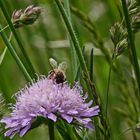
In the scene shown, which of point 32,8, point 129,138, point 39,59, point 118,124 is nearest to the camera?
point 32,8

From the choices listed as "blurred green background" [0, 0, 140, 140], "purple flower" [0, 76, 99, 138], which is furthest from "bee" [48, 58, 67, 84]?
"blurred green background" [0, 0, 140, 140]

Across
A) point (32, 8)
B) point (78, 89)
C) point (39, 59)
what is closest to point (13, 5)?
point (39, 59)

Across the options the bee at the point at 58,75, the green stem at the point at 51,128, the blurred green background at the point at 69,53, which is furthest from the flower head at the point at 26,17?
the blurred green background at the point at 69,53

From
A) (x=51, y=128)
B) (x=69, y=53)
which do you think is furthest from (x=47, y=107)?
(x=69, y=53)

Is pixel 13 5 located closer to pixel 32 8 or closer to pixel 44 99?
pixel 32 8

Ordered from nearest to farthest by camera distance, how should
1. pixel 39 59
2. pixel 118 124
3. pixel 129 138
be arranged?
pixel 118 124
pixel 129 138
pixel 39 59

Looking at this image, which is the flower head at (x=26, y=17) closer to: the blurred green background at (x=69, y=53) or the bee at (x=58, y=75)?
the bee at (x=58, y=75)

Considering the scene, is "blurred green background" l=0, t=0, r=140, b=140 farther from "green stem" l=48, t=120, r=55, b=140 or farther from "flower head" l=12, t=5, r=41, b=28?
"green stem" l=48, t=120, r=55, b=140
